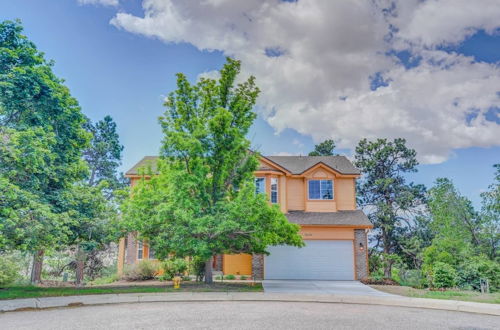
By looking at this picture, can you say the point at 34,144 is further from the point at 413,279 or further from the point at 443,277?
the point at 413,279

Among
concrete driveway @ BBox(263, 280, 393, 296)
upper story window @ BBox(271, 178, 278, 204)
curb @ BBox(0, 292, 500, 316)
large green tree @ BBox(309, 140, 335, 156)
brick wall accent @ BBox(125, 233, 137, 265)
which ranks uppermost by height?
large green tree @ BBox(309, 140, 335, 156)

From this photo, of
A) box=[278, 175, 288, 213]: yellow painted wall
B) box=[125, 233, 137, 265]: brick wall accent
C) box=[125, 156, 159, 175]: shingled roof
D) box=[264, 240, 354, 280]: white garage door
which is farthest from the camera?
box=[125, 156, 159, 175]: shingled roof

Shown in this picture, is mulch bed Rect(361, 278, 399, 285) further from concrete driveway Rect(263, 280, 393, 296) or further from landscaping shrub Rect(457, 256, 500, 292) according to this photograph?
landscaping shrub Rect(457, 256, 500, 292)

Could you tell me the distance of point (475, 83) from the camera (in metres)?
16.9

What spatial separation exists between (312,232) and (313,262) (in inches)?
65.3

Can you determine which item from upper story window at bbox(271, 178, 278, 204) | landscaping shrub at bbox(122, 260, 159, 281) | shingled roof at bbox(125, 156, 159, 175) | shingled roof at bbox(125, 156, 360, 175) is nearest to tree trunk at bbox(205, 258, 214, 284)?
landscaping shrub at bbox(122, 260, 159, 281)

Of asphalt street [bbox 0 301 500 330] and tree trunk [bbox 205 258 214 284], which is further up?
tree trunk [bbox 205 258 214 284]

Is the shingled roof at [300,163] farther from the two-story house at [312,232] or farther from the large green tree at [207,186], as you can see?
the large green tree at [207,186]

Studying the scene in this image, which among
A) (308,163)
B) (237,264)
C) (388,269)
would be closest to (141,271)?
(237,264)

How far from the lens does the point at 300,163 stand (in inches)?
870

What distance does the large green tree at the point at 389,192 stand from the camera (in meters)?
25.4

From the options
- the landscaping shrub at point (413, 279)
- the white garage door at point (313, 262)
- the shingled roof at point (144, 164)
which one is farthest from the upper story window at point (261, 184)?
the landscaping shrub at point (413, 279)

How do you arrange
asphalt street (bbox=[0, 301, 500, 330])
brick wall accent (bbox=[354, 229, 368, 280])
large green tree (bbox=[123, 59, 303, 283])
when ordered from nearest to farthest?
asphalt street (bbox=[0, 301, 500, 330]), large green tree (bbox=[123, 59, 303, 283]), brick wall accent (bbox=[354, 229, 368, 280])

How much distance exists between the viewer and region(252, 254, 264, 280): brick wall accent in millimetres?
18031
